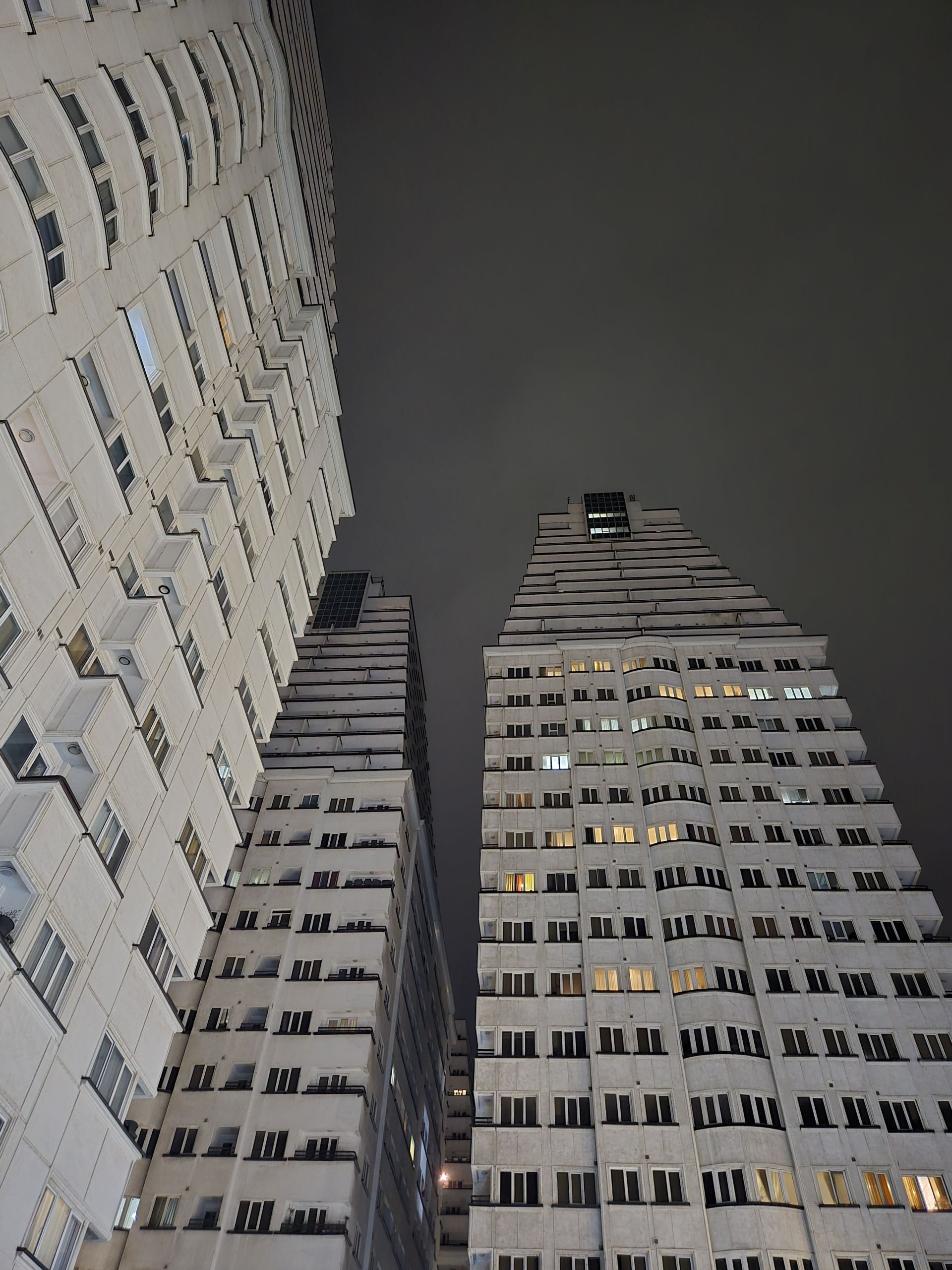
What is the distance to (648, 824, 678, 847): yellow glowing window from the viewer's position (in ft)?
174

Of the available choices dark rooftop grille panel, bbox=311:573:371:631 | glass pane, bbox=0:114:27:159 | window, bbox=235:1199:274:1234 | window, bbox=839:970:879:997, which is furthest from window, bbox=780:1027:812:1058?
dark rooftop grille panel, bbox=311:573:371:631

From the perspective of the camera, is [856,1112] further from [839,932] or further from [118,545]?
[118,545]

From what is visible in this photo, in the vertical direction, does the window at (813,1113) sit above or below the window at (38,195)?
below

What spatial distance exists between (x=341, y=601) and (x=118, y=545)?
63.2m

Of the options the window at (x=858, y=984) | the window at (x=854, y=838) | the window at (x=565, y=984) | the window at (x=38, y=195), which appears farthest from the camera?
the window at (x=854, y=838)

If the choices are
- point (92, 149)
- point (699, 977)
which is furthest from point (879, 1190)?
point (92, 149)

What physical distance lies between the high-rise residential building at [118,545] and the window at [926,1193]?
34085 mm

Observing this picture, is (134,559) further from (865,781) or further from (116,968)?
(865,781)

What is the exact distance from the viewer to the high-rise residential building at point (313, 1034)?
141 feet

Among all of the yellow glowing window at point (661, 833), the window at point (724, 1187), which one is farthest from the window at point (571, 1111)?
the yellow glowing window at point (661, 833)

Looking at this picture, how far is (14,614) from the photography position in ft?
76.9

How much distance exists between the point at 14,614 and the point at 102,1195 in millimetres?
18353

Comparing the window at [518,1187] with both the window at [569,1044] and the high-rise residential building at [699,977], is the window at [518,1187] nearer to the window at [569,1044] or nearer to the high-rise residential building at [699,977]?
the high-rise residential building at [699,977]

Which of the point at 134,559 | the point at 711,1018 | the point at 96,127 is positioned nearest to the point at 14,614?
the point at 134,559
